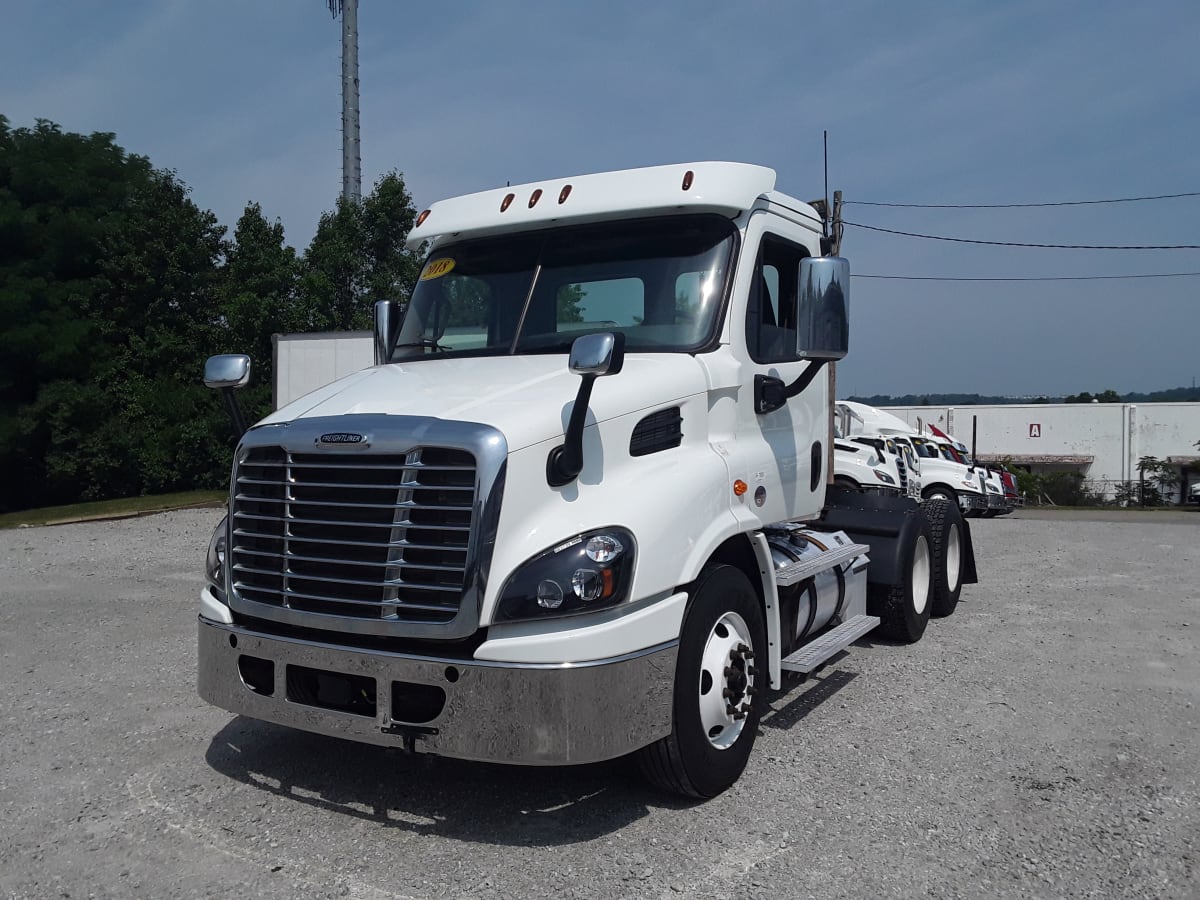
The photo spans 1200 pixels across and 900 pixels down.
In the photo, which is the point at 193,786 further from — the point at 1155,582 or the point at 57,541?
the point at 57,541

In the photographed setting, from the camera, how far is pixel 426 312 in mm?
5531

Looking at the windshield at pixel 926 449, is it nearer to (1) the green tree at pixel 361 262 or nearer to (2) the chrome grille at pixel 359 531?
(1) the green tree at pixel 361 262

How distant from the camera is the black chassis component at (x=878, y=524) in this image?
722cm

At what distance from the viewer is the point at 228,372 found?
16.0 ft

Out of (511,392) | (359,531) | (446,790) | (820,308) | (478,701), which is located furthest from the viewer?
(820,308)

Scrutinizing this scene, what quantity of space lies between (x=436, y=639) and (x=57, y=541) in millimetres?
14690

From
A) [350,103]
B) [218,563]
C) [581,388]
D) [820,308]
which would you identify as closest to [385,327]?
[218,563]

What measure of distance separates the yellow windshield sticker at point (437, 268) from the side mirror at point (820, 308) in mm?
2009

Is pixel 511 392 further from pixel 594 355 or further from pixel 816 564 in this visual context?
pixel 816 564

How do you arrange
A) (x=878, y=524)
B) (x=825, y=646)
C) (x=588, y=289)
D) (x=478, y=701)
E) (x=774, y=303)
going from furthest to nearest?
1. (x=878, y=524)
2. (x=825, y=646)
3. (x=774, y=303)
4. (x=588, y=289)
5. (x=478, y=701)

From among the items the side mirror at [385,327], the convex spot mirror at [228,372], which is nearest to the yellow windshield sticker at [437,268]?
the side mirror at [385,327]

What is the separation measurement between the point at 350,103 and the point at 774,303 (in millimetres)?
29560

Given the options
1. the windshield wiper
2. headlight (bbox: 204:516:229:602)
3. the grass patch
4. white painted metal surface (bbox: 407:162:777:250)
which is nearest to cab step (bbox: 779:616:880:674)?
white painted metal surface (bbox: 407:162:777:250)

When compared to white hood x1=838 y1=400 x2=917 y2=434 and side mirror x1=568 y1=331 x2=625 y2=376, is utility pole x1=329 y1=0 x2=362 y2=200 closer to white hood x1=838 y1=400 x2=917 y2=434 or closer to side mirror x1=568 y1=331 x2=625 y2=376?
white hood x1=838 y1=400 x2=917 y2=434
